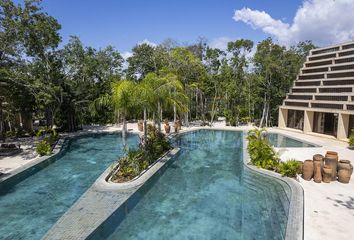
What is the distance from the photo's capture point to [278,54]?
1151 inches

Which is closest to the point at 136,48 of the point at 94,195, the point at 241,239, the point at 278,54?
the point at 278,54

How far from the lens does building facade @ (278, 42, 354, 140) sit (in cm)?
2330

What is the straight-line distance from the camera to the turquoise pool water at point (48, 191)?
9188 mm

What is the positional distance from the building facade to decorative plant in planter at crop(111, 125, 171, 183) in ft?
49.8

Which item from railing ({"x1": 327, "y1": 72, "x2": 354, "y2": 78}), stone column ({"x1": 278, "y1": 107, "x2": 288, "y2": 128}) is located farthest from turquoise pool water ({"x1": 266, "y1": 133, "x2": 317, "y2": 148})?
railing ({"x1": 327, "y1": 72, "x2": 354, "y2": 78})

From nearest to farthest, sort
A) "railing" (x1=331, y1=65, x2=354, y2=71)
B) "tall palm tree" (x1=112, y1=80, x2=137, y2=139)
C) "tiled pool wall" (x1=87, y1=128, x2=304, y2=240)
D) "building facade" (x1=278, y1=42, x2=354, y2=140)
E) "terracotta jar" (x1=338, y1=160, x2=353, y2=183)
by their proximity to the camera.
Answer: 1. "tiled pool wall" (x1=87, y1=128, x2=304, y2=240)
2. "terracotta jar" (x1=338, y1=160, x2=353, y2=183)
3. "tall palm tree" (x1=112, y1=80, x2=137, y2=139)
4. "building facade" (x1=278, y1=42, x2=354, y2=140)
5. "railing" (x1=331, y1=65, x2=354, y2=71)

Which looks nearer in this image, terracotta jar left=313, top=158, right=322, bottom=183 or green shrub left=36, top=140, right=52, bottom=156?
terracotta jar left=313, top=158, right=322, bottom=183

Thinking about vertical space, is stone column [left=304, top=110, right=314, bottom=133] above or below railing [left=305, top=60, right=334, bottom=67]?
below

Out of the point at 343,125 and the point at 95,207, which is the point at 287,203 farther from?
the point at 343,125

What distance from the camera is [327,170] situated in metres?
12.1

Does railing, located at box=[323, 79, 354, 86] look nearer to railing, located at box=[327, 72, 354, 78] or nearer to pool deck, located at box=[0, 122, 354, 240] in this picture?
railing, located at box=[327, 72, 354, 78]

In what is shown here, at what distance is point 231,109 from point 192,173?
770 inches

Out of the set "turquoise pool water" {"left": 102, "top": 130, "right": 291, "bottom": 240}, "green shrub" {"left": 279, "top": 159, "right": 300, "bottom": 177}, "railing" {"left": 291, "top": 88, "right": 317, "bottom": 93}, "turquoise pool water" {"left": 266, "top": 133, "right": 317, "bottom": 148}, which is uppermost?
"railing" {"left": 291, "top": 88, "right": 317, "bottom": 93}

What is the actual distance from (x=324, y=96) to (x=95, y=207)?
2341cm
